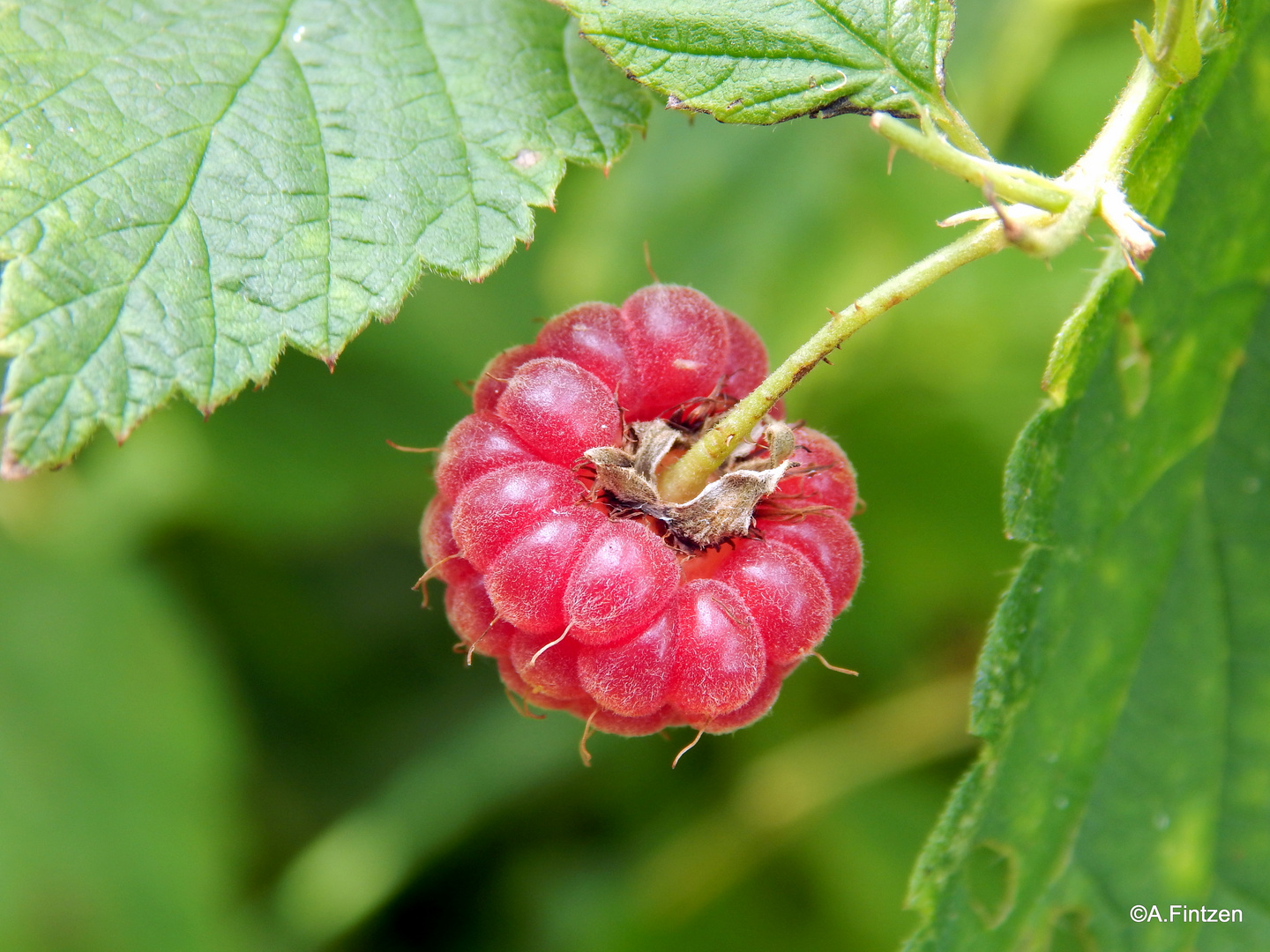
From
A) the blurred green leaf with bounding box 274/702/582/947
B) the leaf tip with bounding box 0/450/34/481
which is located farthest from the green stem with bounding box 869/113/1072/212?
the blurred green leaf with bounding box 274/702/582/947

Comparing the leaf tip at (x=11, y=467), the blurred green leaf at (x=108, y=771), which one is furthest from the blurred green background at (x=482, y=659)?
the leaf tip at (x=11, y=467)

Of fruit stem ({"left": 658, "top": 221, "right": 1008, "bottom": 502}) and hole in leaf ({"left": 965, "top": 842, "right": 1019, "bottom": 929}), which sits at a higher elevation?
fruit stem ({"left": 658, "top": 221, "right": 1008, "bottom": 502})

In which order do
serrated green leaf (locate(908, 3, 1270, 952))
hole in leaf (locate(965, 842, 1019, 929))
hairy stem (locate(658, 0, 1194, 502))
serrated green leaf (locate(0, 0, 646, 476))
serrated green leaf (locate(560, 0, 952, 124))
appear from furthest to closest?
hole in leaf (locate(965, 842, 1019, 929)), serrated green leaf (locate(908, 3, 1270, 952)), serrated green leaf (locate(560, 0, 952, 124)), serrated green leaf (locate(0, 0, 646, 476)), hairy stem (locate(658, 0, 1194, 502))

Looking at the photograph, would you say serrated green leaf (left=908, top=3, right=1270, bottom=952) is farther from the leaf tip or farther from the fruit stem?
the leaf tip

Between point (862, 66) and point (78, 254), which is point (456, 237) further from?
point (862, 66)

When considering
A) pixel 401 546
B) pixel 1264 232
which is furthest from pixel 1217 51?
pixel 401 546

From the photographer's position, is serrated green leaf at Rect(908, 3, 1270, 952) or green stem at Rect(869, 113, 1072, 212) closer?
green stem at Rect(869, 113, 1072, 212)

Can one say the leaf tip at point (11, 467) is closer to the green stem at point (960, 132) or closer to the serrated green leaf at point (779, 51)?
the serrated green leaf at point (779, 51)

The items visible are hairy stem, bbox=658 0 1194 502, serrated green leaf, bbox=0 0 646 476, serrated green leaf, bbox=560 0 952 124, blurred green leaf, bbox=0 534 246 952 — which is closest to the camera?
hairy stem, bbox=658 0 1194 502
